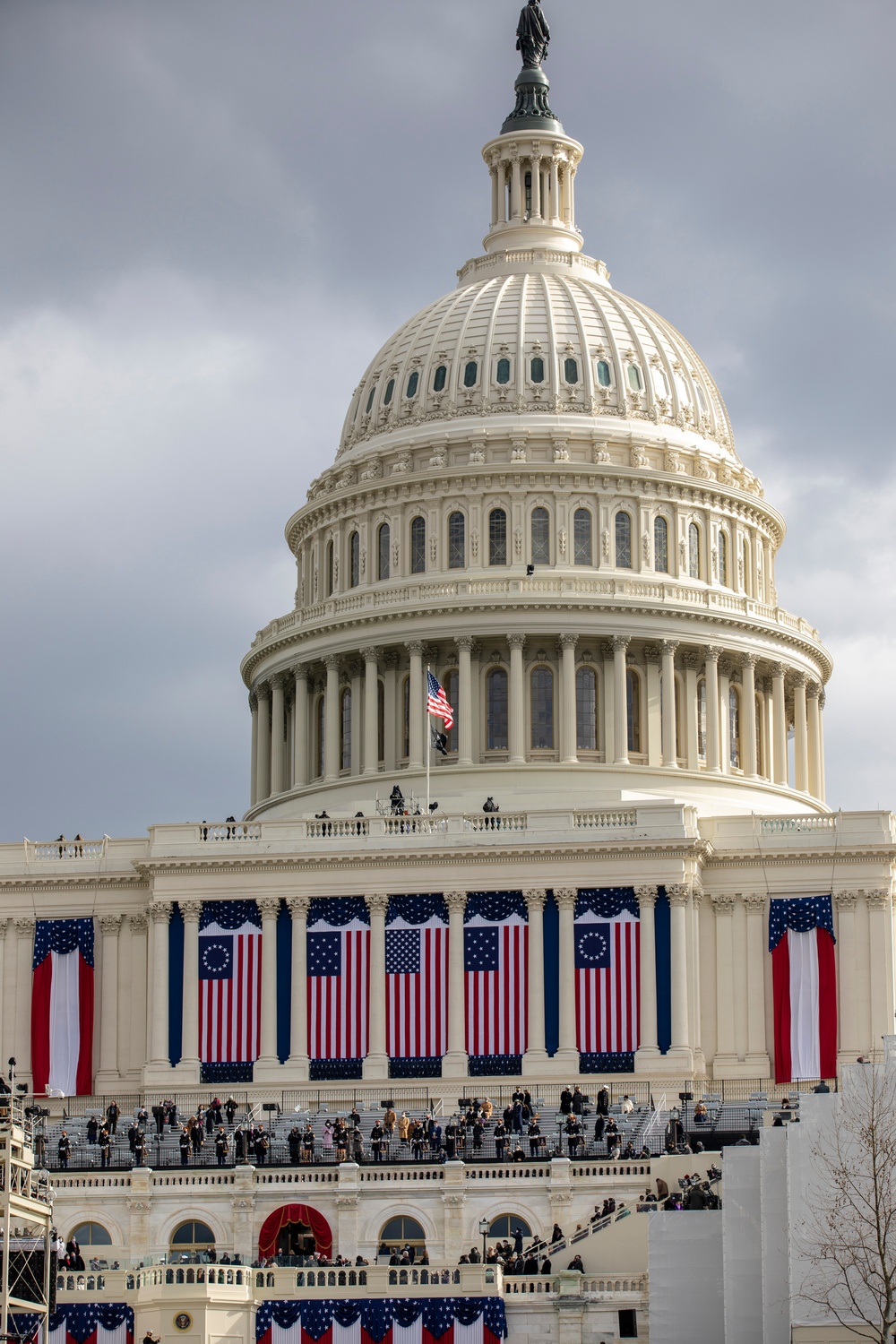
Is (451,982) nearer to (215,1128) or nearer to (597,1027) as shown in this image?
(597,1027)

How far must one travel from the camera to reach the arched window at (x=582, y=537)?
12875 cm

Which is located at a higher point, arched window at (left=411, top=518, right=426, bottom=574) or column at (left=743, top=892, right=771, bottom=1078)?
arched window at (left=411, top=518, right=426, bottom=574)

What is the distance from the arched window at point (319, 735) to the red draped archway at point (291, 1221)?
42577 mm

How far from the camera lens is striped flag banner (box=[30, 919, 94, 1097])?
112188 millimetres

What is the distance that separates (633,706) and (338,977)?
21866 millimetres

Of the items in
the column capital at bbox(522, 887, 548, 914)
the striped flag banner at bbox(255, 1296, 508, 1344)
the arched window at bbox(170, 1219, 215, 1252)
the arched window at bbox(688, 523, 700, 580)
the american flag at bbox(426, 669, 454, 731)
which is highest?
the arched window at bbox(688, 523, 700, 580)

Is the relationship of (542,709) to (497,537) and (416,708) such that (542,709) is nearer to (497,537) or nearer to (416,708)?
(416,708)

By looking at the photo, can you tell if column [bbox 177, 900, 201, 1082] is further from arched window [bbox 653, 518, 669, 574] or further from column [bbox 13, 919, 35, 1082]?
arched window [bbox 653, 518, 669, 574]

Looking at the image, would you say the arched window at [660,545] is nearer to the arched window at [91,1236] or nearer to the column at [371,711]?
the column at [371,711]

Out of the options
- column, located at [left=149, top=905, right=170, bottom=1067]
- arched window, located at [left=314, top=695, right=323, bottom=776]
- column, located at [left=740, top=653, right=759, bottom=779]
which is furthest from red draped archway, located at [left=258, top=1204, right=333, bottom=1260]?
column, located at [left=740, top=653, right=759, bottom=779]

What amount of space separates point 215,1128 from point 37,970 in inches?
670

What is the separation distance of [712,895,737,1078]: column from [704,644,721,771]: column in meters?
14.2

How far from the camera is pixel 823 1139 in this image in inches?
3071

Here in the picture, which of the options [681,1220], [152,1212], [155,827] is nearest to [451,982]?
[155,827]
